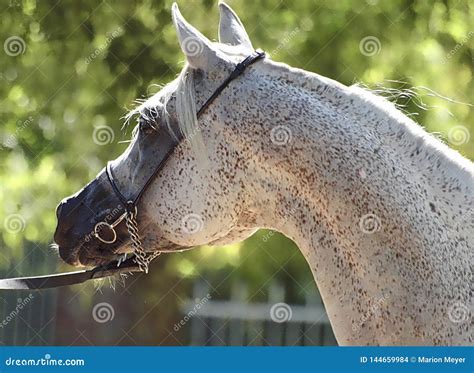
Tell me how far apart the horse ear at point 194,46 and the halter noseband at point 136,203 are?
4.2 inches

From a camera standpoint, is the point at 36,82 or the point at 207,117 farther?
the point at 36,82

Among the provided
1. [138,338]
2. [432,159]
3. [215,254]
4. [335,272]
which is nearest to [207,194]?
[335,272]

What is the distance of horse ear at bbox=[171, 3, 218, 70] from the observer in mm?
3369

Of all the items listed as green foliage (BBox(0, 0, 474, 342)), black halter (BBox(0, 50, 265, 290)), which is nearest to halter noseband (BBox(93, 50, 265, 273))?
black halter (BBox(0, 50, 265, 290))

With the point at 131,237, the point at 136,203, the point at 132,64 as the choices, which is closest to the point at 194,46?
the point at 136,203

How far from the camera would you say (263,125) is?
→ 3340mm

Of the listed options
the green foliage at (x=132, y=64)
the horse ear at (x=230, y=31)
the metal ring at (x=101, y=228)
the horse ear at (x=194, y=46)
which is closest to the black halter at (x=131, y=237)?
the metal ring at (x=101, y=228)

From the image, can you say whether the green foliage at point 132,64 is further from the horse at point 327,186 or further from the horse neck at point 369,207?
the horse neck at point 369,207

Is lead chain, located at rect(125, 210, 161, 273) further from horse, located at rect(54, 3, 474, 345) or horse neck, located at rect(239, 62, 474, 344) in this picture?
horse neck, located at rect(239, 62, 474, 344)

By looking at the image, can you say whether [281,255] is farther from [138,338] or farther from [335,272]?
[335,272]

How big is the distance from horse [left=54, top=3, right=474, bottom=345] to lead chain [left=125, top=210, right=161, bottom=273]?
83mm

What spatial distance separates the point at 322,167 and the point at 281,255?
6.42m

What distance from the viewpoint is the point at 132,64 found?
9.20m

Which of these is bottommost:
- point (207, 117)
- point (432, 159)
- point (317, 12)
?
point (207, 117)
